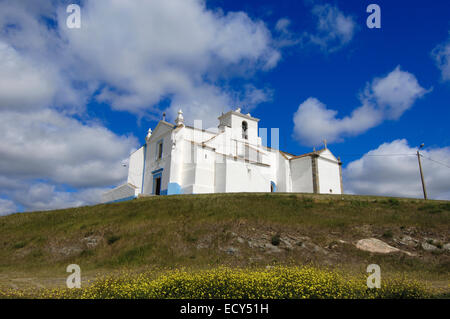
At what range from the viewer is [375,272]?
36.9 feet

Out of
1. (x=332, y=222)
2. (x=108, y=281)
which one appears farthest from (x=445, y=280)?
(x=108, y=281)

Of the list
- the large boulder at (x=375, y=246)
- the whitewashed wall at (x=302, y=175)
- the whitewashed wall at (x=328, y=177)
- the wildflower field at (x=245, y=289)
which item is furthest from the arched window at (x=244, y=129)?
the wildflower field at (x=245, y=289)

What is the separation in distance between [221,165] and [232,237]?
14.1 metres

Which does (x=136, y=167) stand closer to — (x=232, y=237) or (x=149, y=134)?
(x=149, y=134)

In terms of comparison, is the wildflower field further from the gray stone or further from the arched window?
the arched window

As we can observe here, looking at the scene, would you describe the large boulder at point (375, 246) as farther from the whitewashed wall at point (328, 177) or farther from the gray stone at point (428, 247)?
the whitewashed wall at point (328, 177)

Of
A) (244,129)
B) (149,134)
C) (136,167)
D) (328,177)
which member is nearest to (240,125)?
(244,129)

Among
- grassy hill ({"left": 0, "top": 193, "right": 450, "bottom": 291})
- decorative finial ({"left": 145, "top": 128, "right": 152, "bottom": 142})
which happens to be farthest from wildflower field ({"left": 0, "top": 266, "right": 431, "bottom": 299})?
decorative finial ({"left": 145, "top": 128, "right": 152, "bottom": 142})

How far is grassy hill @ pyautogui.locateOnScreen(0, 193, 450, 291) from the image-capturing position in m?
12.8

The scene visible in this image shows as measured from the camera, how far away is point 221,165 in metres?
28.7

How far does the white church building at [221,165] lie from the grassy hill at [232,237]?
698 cm

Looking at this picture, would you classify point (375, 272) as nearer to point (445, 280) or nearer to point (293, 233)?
point (445, 280)
